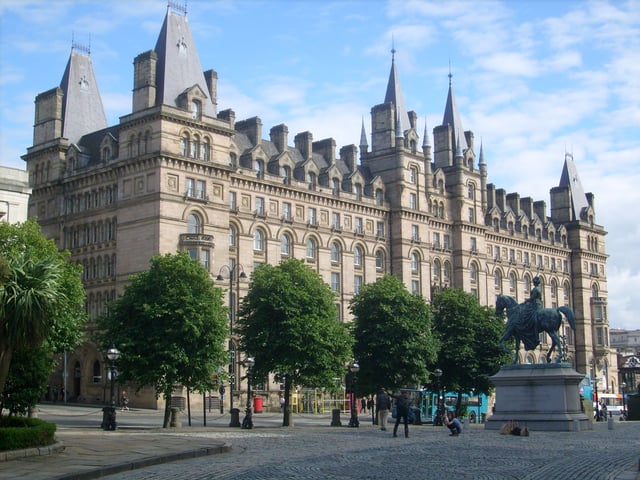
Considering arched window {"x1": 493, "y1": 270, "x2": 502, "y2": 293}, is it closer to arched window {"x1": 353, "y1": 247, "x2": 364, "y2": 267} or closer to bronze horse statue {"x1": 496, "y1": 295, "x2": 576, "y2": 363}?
arched window {"x1": 353, "y1": 247, "x2": 364, "y2": 267}

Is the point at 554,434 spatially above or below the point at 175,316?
below

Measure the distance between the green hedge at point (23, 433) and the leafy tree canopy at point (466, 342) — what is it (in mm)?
47280

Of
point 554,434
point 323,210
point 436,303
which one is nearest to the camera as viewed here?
point 554,434

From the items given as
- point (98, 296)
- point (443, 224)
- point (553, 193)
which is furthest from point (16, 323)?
point (553, 193)

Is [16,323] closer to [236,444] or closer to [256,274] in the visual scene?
[236,444]

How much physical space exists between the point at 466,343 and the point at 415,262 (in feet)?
92.7

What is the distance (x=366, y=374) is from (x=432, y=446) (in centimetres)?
3192

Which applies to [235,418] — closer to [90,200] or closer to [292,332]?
[292,332]

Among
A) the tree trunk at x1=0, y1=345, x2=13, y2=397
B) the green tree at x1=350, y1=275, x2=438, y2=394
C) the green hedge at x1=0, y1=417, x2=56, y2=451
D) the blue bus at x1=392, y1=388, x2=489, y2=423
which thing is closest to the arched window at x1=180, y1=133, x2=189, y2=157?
the green tree at x1=350, y1=275, x2=438, y2=394

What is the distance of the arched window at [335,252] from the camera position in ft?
307

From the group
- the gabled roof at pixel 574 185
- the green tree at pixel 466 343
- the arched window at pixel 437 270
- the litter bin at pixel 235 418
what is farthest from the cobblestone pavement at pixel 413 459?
the gabled roof at pixel 574 185

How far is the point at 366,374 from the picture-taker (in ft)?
216

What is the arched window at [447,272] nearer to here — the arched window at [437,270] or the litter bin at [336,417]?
the arched window at [437,270]

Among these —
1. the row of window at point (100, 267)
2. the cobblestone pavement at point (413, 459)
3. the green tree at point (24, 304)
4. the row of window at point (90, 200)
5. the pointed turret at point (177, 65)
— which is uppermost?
the pointed turret at point (177, 65)
